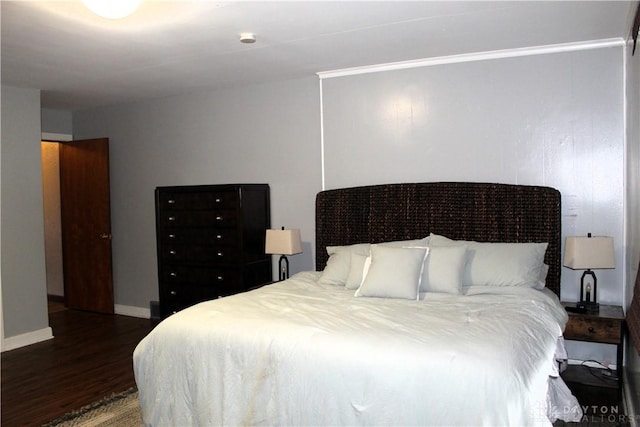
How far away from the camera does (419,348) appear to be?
227cm

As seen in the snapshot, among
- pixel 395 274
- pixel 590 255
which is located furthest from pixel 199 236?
pixel 590 255

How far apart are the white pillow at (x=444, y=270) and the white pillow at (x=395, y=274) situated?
8cm

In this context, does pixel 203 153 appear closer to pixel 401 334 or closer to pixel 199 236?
pixel 199 236

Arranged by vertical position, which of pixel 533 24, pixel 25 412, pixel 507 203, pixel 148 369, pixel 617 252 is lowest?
pixel 25 412

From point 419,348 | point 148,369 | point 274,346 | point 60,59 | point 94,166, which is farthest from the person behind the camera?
point 94,166

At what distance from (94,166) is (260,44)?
3267 mm

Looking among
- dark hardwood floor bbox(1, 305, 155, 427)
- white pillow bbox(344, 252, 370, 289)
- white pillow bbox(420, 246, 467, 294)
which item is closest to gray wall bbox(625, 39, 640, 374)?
white pillow bbox(420, 246, 467, 294)

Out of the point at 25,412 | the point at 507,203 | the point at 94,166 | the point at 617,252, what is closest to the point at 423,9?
the point at 507,203

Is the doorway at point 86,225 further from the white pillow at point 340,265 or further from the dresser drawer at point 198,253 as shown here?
the white pillow at point 340,265

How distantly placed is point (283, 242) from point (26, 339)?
2.67 metres

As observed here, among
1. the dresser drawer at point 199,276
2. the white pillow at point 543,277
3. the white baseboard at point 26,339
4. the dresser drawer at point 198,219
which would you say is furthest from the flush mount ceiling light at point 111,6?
the white baseboard at point 26,339

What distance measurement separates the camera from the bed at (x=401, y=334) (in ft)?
7.08

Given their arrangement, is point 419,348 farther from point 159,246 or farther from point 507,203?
point 159,246

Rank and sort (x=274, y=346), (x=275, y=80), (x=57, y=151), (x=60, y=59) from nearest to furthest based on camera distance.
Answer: (x=274, y=346)
(x=60, y=59)
(x=275, y=80)
(x=57, y=151)
